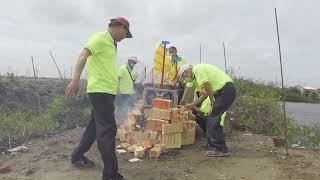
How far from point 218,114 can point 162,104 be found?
100 centimetres

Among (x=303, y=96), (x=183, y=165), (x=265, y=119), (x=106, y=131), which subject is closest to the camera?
(x=106, y=131)

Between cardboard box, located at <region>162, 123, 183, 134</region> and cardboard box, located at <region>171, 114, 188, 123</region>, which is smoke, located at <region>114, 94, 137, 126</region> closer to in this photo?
cardboard box, located at <region>171, 114, 188, 123</region>

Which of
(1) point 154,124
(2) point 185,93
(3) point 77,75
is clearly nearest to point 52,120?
(2) point 185,93

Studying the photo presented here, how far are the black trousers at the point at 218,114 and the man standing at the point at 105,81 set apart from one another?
2113 mm

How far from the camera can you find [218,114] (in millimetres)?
7141

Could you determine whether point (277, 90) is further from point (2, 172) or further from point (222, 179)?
point (2, 172)

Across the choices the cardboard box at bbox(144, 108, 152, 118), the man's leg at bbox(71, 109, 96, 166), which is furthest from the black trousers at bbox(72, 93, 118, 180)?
the cardboard box at bbox(144, 108, 152, 118)

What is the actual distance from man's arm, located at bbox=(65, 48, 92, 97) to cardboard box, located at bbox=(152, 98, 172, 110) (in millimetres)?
2429

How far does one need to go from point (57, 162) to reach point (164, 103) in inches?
79.8

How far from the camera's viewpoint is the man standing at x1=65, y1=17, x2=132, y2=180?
210 inches

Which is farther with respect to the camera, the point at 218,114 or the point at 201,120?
the point at 201,120

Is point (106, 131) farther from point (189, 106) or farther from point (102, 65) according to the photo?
point (189, 106)

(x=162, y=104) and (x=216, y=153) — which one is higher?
(x=162, y=104)

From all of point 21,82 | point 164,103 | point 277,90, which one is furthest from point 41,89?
point 164,103
